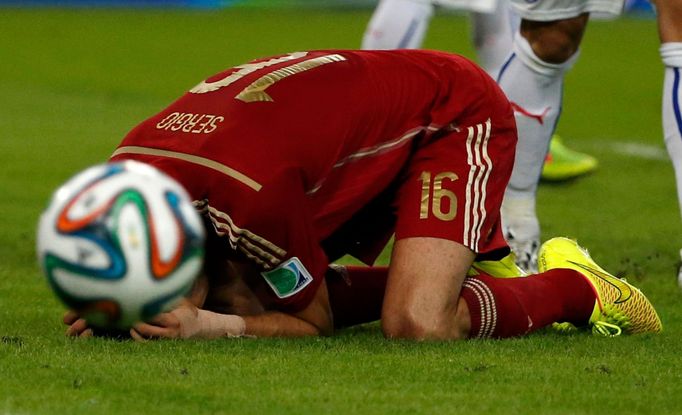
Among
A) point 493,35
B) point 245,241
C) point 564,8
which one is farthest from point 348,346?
point 493,35

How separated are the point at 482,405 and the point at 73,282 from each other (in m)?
0.84

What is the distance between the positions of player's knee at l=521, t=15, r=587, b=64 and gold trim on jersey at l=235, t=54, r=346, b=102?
918 mm

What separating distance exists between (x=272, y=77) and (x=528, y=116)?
124cm

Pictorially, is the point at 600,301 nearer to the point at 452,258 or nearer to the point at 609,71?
the point at 452,258

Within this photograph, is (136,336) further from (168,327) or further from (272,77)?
(272,77)

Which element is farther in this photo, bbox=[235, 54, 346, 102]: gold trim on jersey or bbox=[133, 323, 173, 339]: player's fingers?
bbox=[235, 54, 346, 102]: gold trim on jersey

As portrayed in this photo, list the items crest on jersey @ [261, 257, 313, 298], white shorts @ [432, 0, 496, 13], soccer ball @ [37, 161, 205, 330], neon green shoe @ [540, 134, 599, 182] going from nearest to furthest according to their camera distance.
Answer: soccer ball @ [37, 161, 205, 330], crest on jersey @ [261, 257, 313, 298], white shorts @ [432, 0, 496, 13], neon green shoe @ [540, 134, 599, 182]

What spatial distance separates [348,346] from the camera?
3818 mm

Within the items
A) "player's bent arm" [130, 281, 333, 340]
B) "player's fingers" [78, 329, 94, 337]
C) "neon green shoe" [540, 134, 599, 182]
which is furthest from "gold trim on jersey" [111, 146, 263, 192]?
"neon green shoe" [540, 134, 599, 182]

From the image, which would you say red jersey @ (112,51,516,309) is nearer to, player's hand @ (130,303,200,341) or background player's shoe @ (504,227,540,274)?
player's hand @ (130,303,200,341)

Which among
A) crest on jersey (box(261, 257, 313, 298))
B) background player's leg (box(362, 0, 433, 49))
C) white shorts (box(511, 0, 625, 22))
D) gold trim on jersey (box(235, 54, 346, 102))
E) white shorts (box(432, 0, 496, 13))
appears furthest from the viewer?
background player's leg (box(362, 0, 433, 49))

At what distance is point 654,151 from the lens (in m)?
8.87

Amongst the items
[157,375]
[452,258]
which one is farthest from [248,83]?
[157,375]

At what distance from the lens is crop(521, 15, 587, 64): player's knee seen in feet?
15.9
